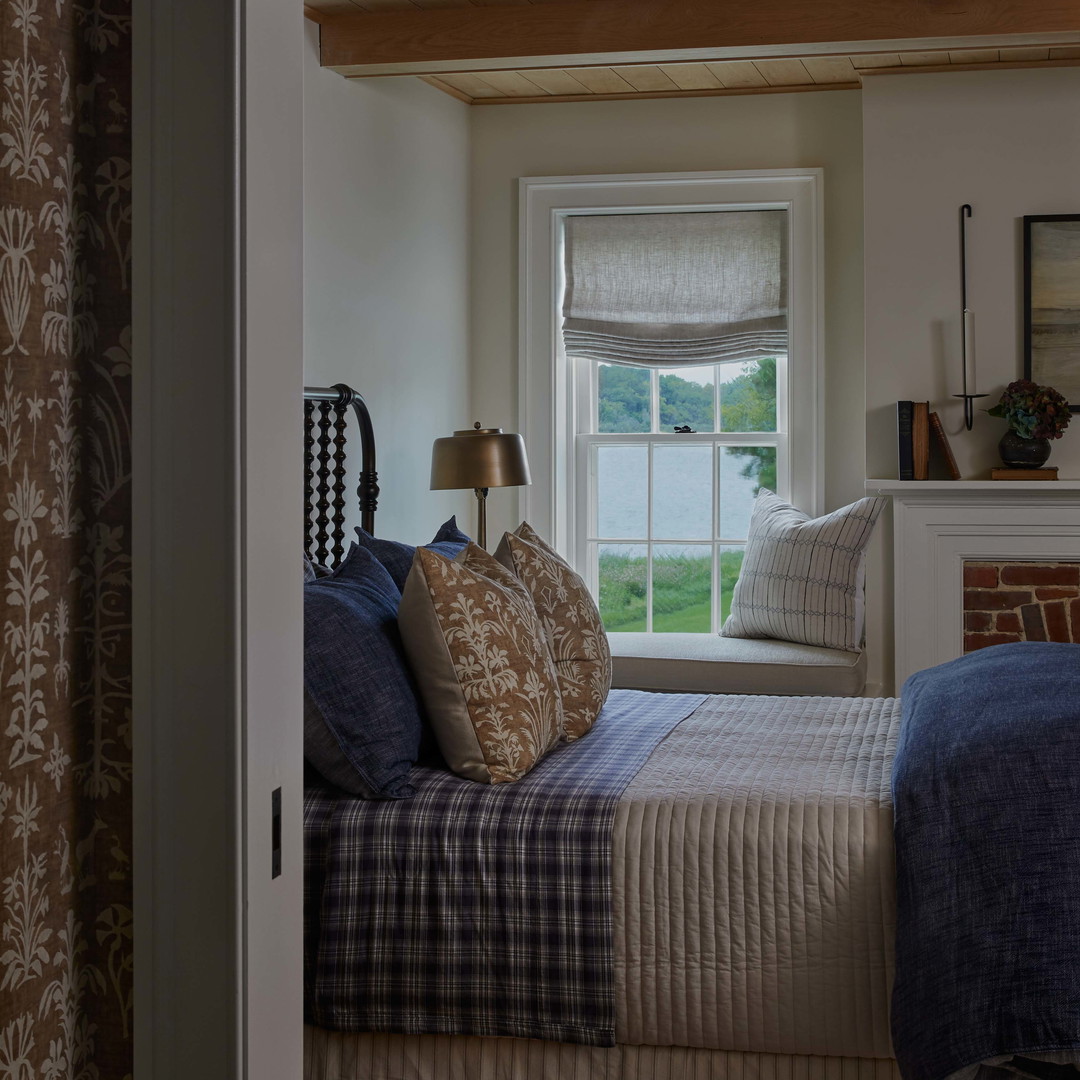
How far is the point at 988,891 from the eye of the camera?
184 cm

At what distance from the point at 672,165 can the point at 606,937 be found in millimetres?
3899

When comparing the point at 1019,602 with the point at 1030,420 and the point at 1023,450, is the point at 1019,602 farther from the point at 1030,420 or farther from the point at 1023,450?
the point at 1030,420

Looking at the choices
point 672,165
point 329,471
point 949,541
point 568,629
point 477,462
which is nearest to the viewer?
point 568,629

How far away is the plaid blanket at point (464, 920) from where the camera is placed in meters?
2.08

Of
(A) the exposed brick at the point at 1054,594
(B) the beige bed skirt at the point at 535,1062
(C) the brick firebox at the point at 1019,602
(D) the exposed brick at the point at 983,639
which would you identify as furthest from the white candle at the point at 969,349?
(B) the beige bed skirt at the point at 535,1062

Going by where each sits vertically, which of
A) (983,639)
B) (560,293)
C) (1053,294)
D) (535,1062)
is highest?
(560,293)

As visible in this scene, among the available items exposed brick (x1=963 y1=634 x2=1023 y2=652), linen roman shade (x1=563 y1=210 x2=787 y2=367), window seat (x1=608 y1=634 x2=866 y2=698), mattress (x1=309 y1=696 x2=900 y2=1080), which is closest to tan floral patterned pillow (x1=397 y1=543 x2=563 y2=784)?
mattress (x1=309 y1=696 x2=900 y2=1080)

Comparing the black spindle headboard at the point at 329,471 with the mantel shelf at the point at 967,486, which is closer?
the black spindle headboard at the point at 329,471

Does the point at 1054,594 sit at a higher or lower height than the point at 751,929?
higher

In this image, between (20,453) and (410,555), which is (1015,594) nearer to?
(410,555)

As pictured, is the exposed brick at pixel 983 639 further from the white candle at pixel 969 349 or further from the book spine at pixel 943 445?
the white candle at pixel 969 349

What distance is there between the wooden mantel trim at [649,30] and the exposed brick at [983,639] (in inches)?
84.0

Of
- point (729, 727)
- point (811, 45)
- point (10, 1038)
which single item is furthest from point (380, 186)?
point (10, 1038)

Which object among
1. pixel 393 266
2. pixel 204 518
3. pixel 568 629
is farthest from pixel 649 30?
pixel 204 518
